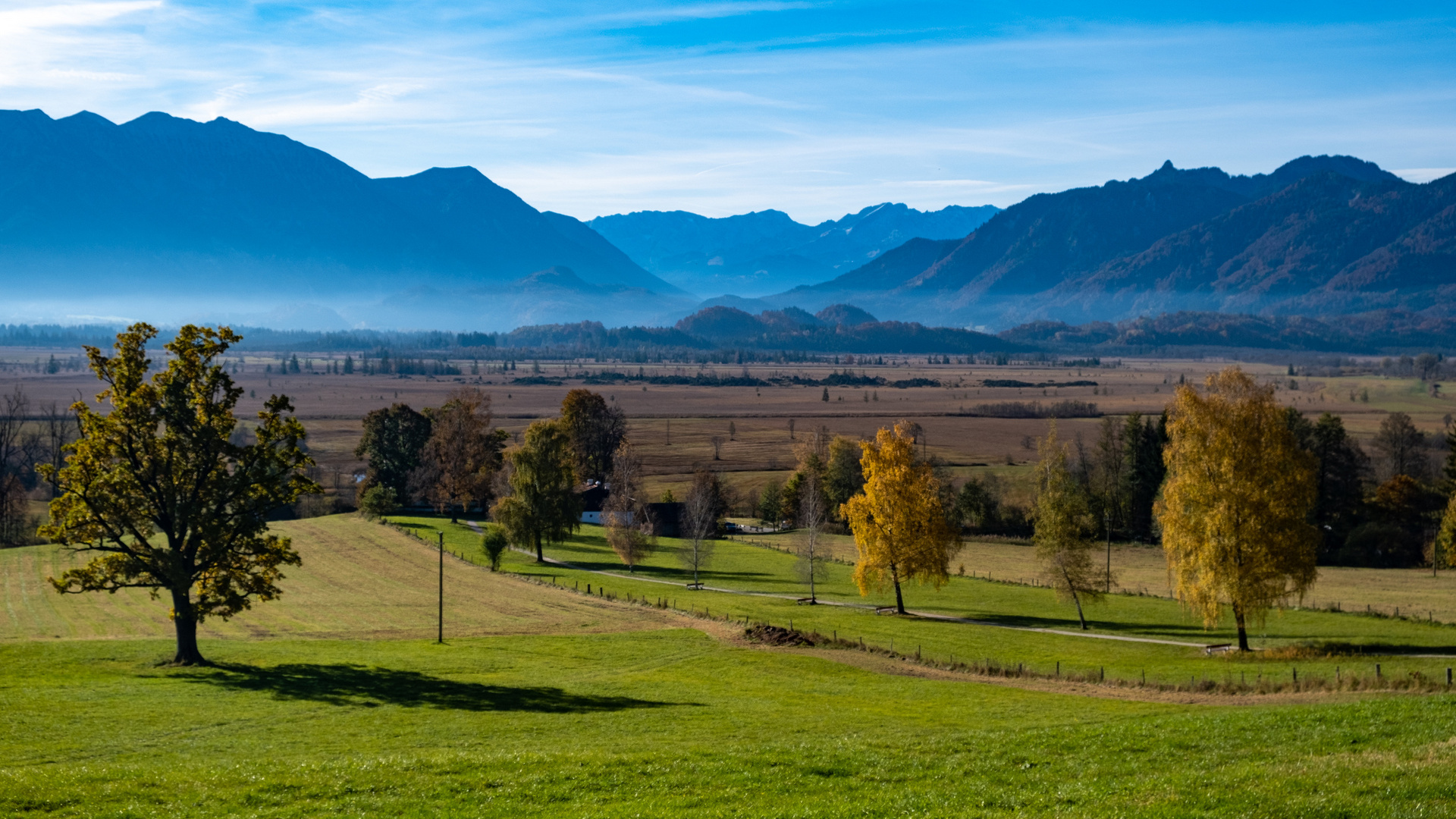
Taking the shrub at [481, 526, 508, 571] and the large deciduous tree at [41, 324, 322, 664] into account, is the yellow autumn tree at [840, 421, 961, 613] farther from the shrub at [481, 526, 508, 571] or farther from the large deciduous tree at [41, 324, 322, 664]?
the large deciduous tree at [41, 324, 322, 664]

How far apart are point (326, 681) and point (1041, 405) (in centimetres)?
17490

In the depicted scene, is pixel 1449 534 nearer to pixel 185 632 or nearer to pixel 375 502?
pixel 185 632

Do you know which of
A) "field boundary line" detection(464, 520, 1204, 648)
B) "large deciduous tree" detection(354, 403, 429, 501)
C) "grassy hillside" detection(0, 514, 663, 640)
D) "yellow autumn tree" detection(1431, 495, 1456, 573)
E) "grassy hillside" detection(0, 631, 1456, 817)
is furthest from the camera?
"large deciduous tree" detection(354, 403, 429, 501)

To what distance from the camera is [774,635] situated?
45.1m

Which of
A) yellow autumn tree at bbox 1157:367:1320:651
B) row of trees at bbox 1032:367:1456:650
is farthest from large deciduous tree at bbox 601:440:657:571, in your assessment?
yellow autumn tree at bbox 1157:367:1320:651

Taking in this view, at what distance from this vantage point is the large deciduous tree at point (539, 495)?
73.7 metres

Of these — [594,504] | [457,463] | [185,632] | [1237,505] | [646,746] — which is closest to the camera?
[646,746]

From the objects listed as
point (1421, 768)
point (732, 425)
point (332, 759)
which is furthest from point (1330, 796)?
point (732, 425)

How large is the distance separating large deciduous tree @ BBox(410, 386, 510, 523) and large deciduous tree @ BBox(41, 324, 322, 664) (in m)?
55.0

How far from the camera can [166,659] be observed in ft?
116

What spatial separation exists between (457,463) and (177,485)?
58147mm

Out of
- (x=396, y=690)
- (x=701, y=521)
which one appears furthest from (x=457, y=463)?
(x=396, y=690)

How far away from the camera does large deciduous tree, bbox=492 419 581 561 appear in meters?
73.7

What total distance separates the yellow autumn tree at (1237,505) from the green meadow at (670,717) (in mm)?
3031
